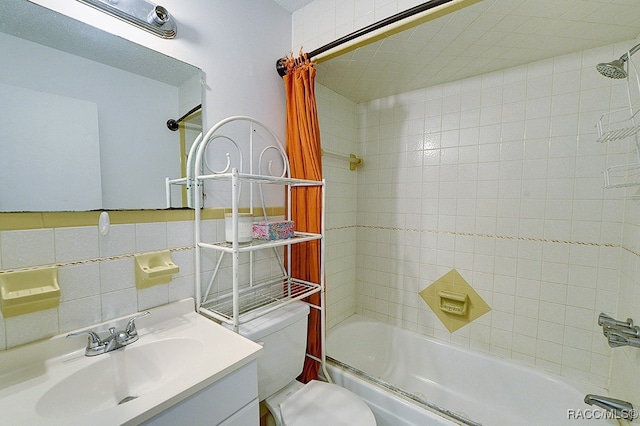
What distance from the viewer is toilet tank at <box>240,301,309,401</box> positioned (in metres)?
1.12

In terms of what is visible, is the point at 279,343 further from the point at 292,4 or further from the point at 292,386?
the point at 292,4

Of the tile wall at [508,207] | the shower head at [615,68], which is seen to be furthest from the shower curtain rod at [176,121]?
the shower head at [615,68]

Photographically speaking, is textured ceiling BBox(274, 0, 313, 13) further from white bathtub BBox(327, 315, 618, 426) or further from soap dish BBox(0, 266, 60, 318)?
white bathtub BBox(327, 315, 618, 426)

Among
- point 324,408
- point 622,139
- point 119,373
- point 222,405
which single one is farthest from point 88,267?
point 622,139

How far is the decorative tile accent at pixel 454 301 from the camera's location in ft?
5.79

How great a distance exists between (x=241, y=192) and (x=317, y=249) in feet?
1.74

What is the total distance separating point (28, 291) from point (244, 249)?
634mm

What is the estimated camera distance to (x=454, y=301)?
1818mm

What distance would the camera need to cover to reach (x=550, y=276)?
1521mm

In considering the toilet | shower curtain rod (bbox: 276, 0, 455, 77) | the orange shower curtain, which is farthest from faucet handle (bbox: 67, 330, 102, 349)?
shower curtain rod (bbox: 276, 0, 455, 77)

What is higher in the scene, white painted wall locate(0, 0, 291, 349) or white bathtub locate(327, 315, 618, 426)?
white painted wall locate(0, 0, 291, 349)

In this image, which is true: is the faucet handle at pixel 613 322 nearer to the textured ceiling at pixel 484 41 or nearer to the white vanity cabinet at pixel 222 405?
the textured ceiling at pixel 484 41

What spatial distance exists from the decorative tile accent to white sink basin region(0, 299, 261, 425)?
4.89 feet

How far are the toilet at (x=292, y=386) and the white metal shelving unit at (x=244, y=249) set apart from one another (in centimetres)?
7
